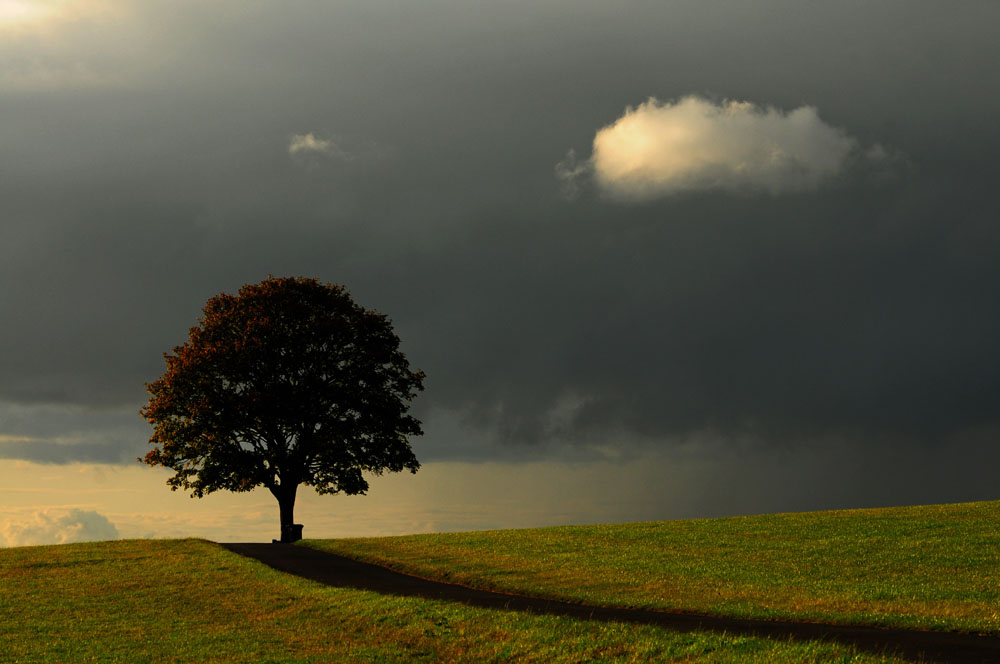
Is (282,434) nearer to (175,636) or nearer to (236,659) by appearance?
(175,636)

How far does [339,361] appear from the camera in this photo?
185 feet

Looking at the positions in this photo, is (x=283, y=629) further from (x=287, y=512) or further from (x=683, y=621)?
(x=287, y=512)

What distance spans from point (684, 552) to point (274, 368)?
91.9 feet

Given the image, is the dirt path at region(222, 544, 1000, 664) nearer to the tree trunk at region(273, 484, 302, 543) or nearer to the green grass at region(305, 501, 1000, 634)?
the green grass at region(305, 501, 1000, 634)

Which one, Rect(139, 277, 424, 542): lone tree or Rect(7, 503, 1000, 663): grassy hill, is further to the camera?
Rect(139, 277, 424, 542): lone tree

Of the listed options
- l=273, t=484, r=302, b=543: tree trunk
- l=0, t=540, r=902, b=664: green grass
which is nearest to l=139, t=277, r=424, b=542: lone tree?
l=273, t=484, r=302, b=543: tree trunk

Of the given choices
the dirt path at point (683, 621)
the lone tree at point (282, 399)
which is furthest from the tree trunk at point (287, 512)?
the dirt path at point (683, 621)

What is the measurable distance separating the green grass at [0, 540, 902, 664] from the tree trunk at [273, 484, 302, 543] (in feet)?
49.3

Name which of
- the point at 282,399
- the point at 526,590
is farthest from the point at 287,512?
the point at 526,590

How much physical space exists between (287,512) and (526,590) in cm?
2869

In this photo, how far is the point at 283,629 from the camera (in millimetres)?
26000

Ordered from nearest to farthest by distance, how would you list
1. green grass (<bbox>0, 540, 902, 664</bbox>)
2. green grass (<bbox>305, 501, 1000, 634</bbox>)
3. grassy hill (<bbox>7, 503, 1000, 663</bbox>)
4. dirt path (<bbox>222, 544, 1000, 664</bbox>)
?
dirt path (<bbox>222, 544, 1000, 664</bbox>)
green grass (<bbox>0, 540, 902, 664</bbox>)
grassy hill (<bbox>7, 503, 1000, 663</bbox>)
green grass (<bbox>305, 501, 1000, 634</bbox>)

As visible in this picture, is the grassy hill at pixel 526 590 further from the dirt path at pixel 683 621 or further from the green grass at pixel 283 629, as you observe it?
the dirt path at pixel 683 621

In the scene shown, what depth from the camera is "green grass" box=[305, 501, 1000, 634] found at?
26422 mm
